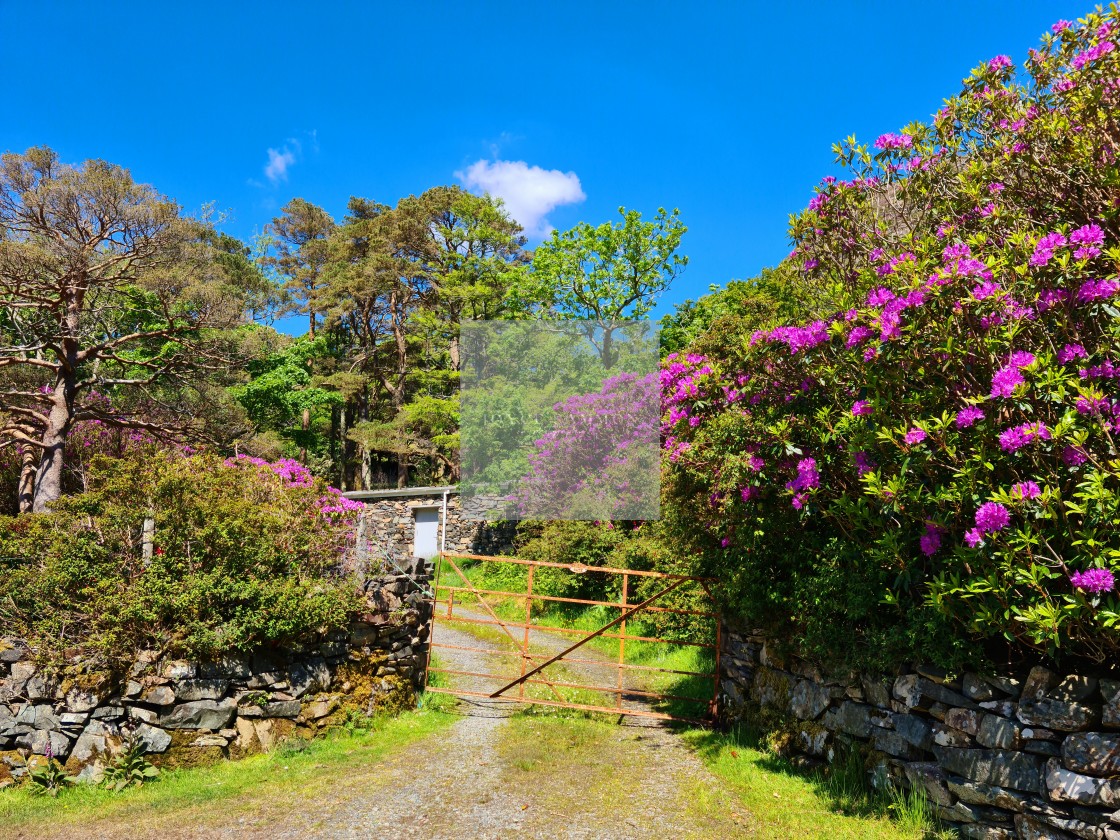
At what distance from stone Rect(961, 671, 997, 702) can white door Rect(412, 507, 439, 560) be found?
17804 mm

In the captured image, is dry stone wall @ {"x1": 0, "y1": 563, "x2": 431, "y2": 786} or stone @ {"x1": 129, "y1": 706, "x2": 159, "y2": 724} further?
stone @ {"x1": 129, "y1": 706, "x2": 159, "y2": 724}

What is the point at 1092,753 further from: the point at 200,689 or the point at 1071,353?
the point at 200,689

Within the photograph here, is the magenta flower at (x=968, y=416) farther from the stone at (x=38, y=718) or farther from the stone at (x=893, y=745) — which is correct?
the stone at (x=38, y=718)

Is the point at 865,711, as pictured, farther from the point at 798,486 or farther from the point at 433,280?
the point at 433,280

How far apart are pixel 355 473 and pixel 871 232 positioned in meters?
27.1

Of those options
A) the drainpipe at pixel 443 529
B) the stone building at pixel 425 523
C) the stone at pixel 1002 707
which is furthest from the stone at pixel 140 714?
the drainpipe at pixel 443 529

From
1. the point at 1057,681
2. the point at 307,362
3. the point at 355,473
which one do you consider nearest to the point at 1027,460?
the point at 1057,681

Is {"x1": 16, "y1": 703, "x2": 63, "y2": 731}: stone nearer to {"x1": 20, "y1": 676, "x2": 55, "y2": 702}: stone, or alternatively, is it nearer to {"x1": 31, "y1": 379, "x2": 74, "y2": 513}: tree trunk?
{"x1": 20, "y1": 676, "x2": 55, "y2": 702}: stone

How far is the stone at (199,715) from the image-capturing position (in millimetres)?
5816

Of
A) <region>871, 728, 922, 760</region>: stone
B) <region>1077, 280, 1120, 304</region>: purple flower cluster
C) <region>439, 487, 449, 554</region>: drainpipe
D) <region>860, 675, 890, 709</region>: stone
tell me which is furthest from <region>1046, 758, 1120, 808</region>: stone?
<region>439, 487, 449, 554</region>: drainpipe

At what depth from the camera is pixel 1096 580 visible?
3402 millimetres

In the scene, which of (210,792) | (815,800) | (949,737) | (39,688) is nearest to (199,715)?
(210,792)

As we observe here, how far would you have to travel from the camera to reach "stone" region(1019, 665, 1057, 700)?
13.1 ft

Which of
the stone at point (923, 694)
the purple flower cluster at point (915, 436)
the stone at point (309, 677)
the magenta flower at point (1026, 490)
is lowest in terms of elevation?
the stone at point (309, 677)
